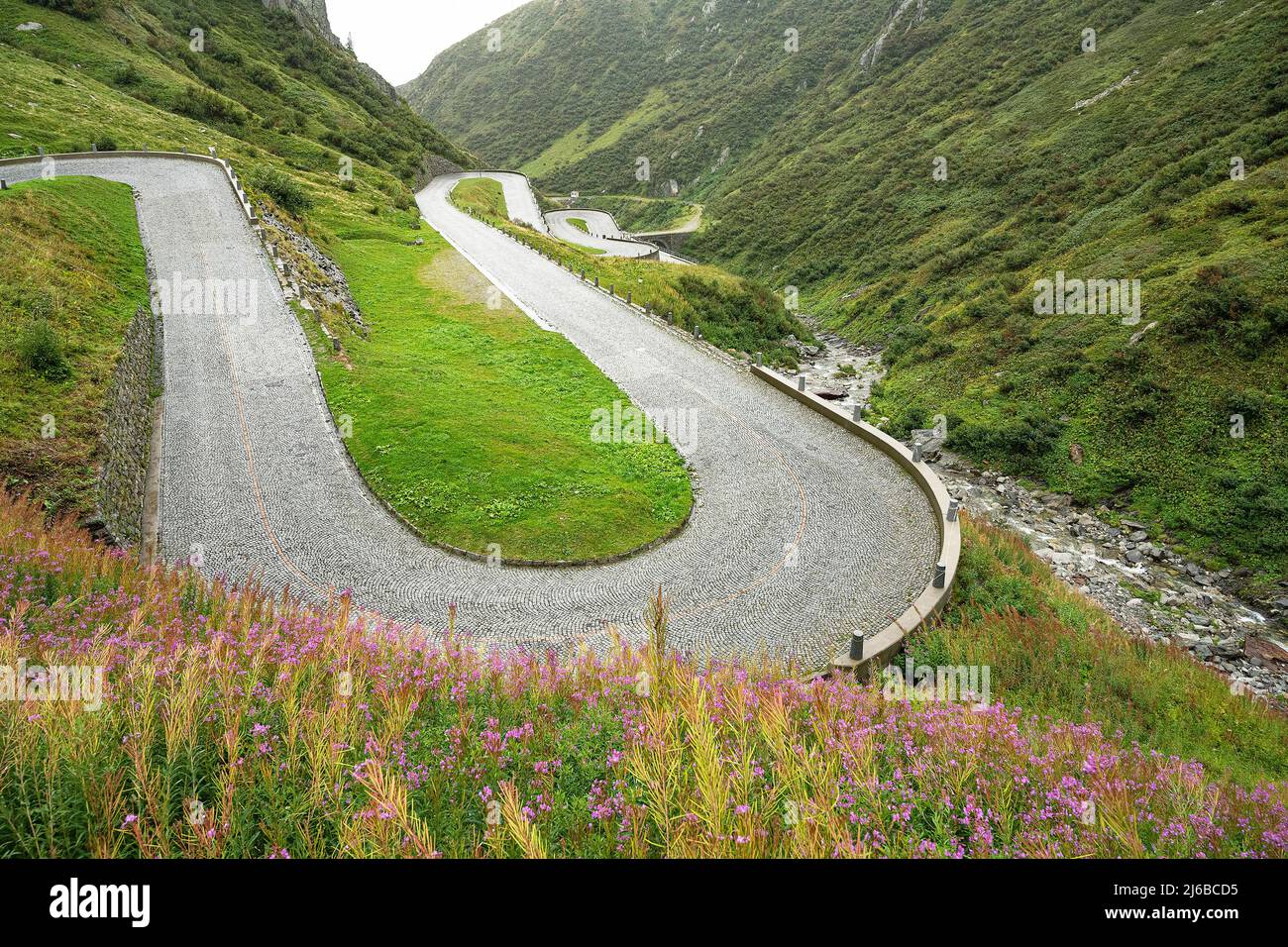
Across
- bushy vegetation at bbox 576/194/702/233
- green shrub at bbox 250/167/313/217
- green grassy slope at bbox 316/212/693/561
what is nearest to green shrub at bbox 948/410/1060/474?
green grassy slope at bbox 316/212/693/561

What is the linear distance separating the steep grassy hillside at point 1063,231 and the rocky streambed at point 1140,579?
94 centimetres

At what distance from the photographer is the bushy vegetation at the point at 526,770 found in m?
3.16

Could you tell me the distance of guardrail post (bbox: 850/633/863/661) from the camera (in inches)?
412

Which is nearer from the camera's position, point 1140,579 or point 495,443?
point 1140,579

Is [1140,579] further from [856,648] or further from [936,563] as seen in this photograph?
[856,648]

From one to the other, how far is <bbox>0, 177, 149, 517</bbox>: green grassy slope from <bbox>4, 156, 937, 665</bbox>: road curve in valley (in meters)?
1.89

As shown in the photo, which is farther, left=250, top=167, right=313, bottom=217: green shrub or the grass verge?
left=250, top=167, right=313, bottom=217: green shrub

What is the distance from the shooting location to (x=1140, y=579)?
15281 millimetres

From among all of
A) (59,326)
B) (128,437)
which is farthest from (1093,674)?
(59,326)

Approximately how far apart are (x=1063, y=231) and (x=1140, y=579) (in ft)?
79.3

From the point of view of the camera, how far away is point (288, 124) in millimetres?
51531

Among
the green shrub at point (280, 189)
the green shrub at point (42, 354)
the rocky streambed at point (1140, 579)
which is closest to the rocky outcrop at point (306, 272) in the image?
the green shrub at point (280, 189)

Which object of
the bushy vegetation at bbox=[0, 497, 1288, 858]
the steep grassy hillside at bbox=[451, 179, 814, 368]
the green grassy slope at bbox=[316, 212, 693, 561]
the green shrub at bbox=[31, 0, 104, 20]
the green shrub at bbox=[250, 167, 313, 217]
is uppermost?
the green shrub at bbox=[31, 0, 104, 20]

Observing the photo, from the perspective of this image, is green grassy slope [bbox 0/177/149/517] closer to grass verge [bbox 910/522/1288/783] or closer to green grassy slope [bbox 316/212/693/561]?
green grassy slope [bbox 316/212/693/561]
